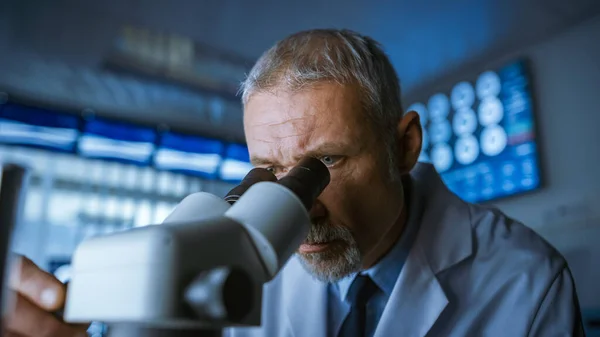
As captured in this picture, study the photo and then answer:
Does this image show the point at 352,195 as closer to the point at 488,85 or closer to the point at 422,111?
the point at 488,85

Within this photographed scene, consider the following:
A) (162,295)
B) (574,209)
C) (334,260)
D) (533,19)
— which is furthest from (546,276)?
(533,19)

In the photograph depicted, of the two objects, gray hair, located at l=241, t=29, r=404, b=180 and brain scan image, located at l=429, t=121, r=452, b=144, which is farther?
brain scan image, located at l=429, t=121, r=452, b=144

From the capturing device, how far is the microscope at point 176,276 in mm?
391

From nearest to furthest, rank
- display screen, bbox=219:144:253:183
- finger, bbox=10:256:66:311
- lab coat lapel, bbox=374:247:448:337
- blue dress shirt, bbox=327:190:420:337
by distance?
1. finger, bbox=10:256:66:311
2. lab coat lapel, bbox=374:247:448:337
3. blue dress shirt, bbox=327:190:420:337
4. display screen, bbox=219:144:253:183

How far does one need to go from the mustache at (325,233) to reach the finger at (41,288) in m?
0.54

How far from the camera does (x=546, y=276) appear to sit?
114 centimetres

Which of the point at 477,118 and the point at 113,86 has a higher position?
the point at 113,86

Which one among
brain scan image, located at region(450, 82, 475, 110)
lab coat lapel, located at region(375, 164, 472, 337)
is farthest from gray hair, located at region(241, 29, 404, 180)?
brain scan image, located at region(450, 82, 475, 110)

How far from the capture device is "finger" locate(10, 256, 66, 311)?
1.56ft

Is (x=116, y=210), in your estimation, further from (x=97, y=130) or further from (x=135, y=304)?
(x=135, y=304)

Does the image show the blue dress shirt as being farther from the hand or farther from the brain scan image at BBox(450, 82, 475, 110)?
the brain scan image at BBox(450, 82, 475, 110)

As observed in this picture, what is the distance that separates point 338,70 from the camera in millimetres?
1062

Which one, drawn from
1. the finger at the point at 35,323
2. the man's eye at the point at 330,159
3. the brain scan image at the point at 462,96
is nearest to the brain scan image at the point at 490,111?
the brain scan image at the point at 462,96

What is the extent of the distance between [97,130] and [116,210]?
635 mm
